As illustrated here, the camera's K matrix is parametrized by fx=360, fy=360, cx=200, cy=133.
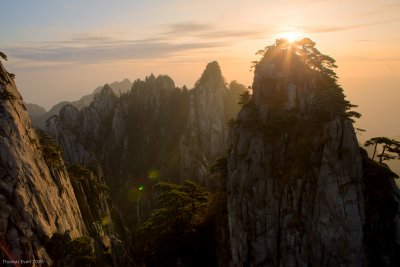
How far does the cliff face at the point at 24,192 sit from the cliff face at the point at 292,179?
20.7 meters

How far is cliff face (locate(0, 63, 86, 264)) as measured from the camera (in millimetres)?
31078

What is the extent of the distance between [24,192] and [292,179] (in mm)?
27545

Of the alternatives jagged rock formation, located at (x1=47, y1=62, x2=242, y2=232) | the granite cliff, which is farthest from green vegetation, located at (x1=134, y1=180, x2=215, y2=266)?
jagged rock formation, located at (x1=47, y1=62, x2=242, y2=232)

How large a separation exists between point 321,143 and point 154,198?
258 feet

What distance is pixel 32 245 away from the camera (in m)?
31.8

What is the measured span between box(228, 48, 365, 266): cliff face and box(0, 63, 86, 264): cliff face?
2071 centimetres

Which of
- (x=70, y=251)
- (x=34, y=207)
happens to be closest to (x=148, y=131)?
(x=34, y=207)

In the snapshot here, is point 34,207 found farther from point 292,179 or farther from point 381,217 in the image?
point 381,217

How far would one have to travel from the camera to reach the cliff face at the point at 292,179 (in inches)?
1474

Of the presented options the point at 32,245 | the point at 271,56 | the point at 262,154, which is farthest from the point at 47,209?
the point at 271,56

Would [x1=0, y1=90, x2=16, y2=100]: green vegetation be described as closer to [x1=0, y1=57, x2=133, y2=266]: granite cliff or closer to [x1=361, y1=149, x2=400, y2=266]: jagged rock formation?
[x1=0, y1=57, x2=133, y2=266]: granite cliff

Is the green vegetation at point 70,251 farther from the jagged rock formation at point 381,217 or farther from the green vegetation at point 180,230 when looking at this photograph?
the jagged rock formation at point 381,217

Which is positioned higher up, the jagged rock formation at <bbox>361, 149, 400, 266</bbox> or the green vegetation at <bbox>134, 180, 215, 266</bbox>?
the jagged rock formation at <bbox>361, 149, 400, 266</bbox>

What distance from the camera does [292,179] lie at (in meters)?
40.3
